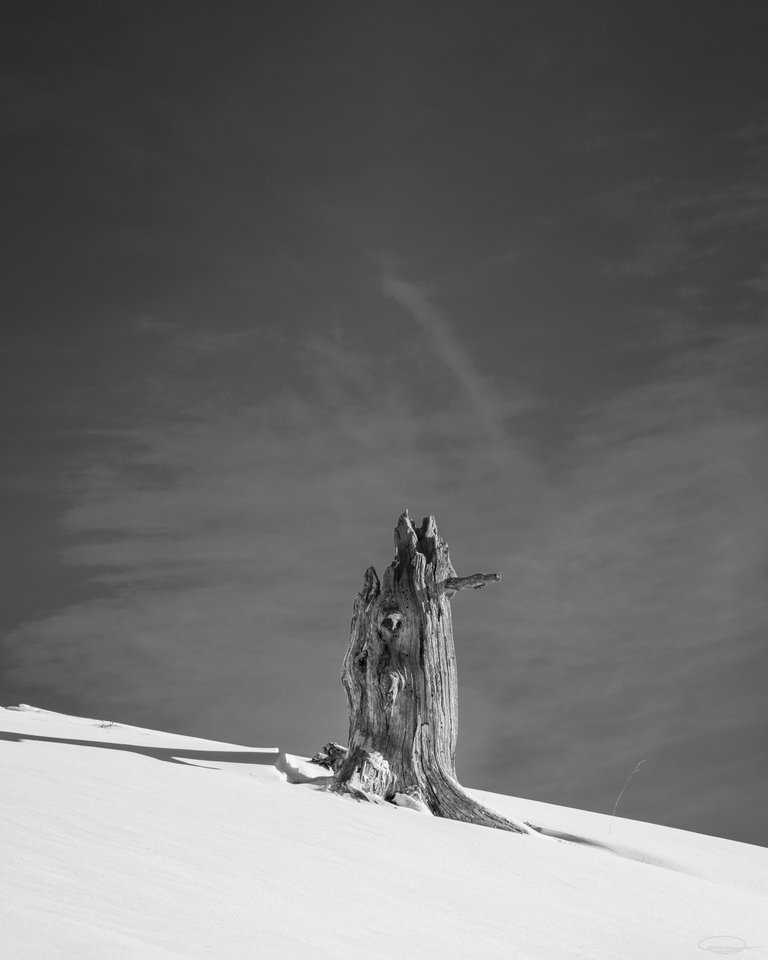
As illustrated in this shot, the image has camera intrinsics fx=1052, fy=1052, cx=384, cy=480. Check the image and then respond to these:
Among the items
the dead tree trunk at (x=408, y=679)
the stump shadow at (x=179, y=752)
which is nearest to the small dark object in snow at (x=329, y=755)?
the stump shadow at (x=179, y=752)

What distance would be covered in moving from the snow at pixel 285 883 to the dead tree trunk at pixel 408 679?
232cm

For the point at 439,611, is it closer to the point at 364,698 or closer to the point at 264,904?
the point at 364,698

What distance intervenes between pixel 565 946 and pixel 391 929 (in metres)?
1.01

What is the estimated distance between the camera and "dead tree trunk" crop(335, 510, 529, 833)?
11203mm

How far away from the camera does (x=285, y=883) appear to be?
5.57 m

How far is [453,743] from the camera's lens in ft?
38.9

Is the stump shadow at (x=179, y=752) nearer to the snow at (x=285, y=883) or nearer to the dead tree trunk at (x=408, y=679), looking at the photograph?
the dead tree trunk at (x=408, y=679)

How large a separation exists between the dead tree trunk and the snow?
232 centimetres

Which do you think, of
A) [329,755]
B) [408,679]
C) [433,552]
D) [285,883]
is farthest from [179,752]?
[285,883]

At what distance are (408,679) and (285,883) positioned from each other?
6212 mm

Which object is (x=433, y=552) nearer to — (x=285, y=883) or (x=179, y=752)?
(x=179, y=752)

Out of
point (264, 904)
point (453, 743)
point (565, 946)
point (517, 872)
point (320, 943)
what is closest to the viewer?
point (320, 943)

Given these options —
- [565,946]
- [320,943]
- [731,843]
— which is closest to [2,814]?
[320,943]

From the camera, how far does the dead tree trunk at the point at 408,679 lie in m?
11.2
